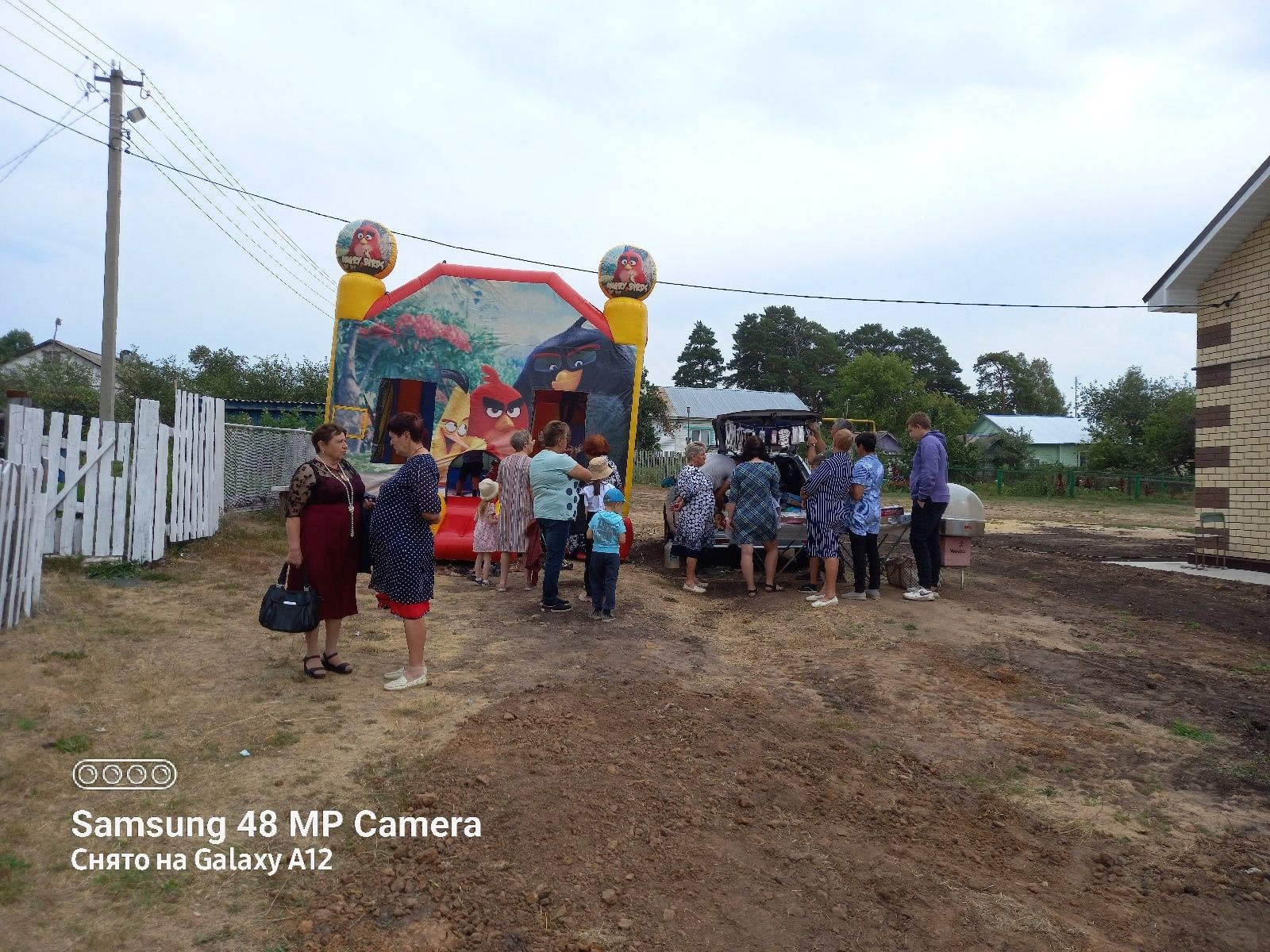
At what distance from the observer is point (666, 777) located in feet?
12.9

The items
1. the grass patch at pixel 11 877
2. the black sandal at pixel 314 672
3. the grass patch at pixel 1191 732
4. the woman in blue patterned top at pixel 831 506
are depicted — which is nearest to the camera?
the grass patch at pixel 11 877

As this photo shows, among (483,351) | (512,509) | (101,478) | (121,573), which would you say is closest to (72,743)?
(121,573)

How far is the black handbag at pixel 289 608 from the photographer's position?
→ 4828 mm

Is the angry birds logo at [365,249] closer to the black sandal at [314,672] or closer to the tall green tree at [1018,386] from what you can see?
the black sandal at [314,672]

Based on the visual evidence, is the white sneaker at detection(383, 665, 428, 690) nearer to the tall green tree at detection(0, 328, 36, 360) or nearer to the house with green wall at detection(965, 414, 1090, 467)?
the house with green wall at detection(965, 414, 1090, 467)

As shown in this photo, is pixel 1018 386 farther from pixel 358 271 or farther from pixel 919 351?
pixel 358 271

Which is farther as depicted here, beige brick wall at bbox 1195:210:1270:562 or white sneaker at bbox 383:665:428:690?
beige brick wall at bbox 1195:210:1270:562

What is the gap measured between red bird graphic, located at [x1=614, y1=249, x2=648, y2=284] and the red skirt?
22.0 feet

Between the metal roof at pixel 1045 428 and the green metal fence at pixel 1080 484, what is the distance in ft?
44.9

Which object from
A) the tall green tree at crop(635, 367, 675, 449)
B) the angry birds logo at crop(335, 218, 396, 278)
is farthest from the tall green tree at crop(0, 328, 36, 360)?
the angry birds logo at crop(335, 218, 396, 278)

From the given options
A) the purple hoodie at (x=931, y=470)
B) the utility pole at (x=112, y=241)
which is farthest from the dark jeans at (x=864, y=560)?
the utility pole at (x=112, y=241)

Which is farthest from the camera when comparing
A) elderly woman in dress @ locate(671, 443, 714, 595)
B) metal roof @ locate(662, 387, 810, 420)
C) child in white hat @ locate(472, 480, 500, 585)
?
metal roof @ locate(662, 387, 810, 420)

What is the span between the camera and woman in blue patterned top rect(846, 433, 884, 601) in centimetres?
802

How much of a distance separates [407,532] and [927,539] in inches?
211
